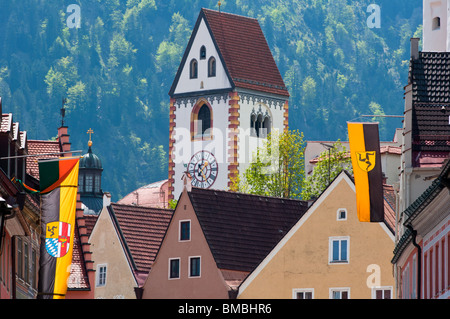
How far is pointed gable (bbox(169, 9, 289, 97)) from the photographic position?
481ft

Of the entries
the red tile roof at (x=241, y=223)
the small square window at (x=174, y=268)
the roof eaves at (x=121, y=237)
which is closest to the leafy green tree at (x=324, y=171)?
the roof eaves at (x=121, y=237)

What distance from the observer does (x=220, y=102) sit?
146 m

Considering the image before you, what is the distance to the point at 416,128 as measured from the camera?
181ft

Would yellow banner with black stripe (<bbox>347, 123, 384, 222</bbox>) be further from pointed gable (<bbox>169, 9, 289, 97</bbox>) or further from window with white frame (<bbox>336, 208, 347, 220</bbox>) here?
pointed gable (<bbox>169, 9, 289, 97</bbox>)

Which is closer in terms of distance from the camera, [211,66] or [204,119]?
[204,119]

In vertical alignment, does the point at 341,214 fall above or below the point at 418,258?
above

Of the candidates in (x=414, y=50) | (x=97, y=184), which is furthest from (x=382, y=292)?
(x=97, y=184)

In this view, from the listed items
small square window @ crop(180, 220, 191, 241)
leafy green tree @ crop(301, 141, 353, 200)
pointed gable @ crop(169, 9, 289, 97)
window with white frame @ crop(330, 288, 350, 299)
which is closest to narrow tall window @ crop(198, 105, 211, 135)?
pointed gable @ crop(169, 9, 289, 97)

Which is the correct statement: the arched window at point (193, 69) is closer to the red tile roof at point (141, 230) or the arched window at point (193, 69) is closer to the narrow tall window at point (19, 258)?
the red tile roof at point (141, 230)

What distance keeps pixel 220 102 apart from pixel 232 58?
4.06m

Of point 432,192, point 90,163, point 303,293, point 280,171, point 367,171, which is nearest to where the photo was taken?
point 432,192

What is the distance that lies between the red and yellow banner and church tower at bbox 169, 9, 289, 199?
285 feet

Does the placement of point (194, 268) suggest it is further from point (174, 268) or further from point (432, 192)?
point (432, 192)
